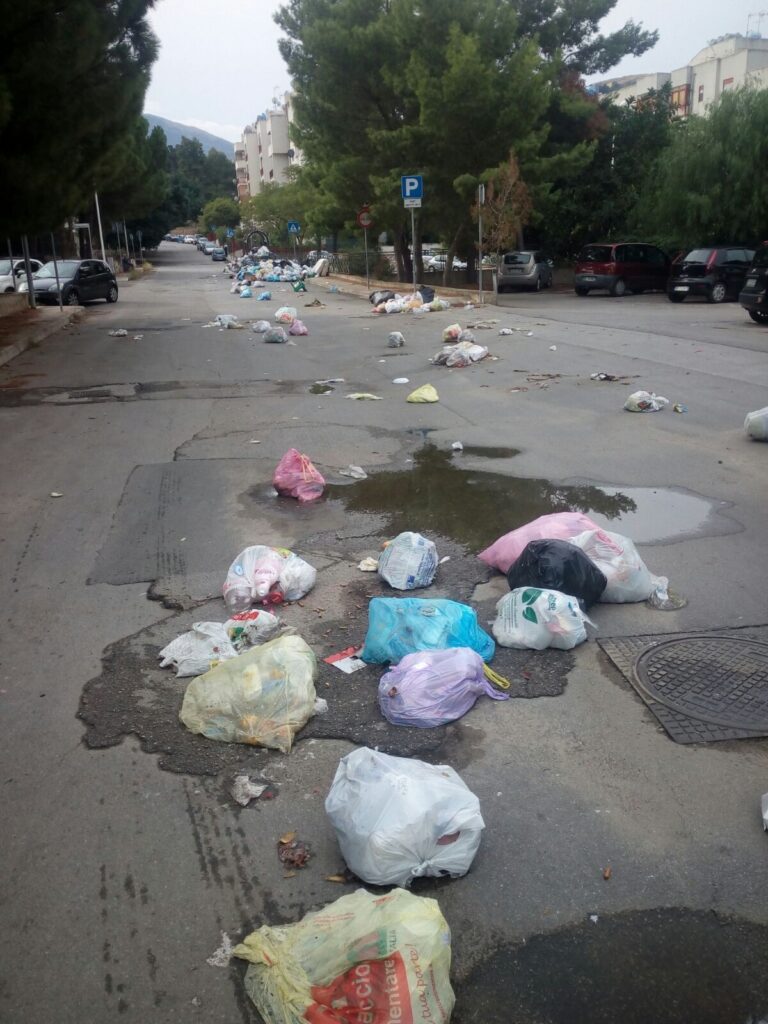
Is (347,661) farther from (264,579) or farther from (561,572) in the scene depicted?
(561,572)

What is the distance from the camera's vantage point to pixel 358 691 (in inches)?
152

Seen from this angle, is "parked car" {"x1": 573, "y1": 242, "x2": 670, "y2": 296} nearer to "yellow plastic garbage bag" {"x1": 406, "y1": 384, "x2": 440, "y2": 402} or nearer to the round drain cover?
"yellow plastic garbage bag" {"x1": 406, "y1": 384, "x2": 440, "y2": 402}

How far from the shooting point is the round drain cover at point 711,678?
142 inches

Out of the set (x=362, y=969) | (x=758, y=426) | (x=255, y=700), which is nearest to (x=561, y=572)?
(x=255, y=700)

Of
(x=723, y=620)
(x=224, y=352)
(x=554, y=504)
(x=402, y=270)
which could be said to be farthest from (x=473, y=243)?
(x=723, y=620)

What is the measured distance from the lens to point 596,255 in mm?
28844

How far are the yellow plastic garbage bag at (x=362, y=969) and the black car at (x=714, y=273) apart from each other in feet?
82.2

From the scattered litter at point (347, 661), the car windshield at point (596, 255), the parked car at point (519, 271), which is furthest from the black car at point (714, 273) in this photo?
the scattered litter at point (347, 661)

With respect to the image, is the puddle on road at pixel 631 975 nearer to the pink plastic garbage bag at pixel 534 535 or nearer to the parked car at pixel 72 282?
the pink plastic garbage bag at pixel 534 535

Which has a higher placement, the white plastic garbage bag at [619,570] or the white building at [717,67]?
the white building at [717,67]

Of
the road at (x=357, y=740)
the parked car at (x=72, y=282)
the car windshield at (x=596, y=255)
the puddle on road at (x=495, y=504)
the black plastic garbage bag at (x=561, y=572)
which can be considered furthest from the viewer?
the car windshield at (x=596, y=255)

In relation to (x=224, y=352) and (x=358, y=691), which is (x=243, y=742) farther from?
(x=224, y=352)

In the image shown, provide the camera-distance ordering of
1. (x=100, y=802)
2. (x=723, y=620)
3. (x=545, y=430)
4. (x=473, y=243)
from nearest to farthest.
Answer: (x=100, y=802)
(x=723, y=620)
(x=545, y=430)
(x=473, y=243)

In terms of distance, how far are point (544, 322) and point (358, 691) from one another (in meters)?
17.5
